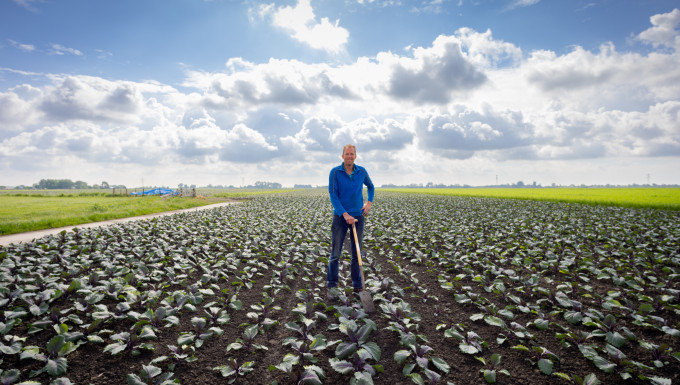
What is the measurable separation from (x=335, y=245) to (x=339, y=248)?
14cm

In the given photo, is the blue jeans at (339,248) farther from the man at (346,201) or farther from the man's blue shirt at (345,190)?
the man's blue shirt at (345,190)

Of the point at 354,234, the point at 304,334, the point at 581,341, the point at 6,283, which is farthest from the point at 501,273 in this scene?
the point at 6,283

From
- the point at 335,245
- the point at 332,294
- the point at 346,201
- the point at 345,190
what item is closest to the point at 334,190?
the point at 345,190

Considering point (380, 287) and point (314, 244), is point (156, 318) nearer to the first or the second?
point (380, 287)

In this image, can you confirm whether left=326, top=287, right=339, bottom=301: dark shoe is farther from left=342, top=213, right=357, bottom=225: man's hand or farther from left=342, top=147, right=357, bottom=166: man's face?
left=342, top=147, right=357, bottom=166: man's face

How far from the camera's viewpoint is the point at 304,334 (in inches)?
185

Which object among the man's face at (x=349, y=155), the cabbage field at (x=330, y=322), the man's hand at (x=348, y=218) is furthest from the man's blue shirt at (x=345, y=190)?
the cabbage field at (x=330, y=322)

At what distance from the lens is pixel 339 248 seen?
6.64 metres

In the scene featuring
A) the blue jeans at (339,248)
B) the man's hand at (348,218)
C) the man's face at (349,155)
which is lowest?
the blue jeans at (339,248)

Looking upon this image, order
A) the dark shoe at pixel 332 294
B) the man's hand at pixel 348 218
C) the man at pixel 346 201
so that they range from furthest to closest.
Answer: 1. the dark shoe at pixel 332 294
2. the man at pixel 346 201
3. the man's hand at pixel 348 218

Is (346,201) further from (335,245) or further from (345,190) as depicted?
(335,245)

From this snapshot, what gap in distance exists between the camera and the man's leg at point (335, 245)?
21.4 ft

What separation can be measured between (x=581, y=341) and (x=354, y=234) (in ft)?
13.1

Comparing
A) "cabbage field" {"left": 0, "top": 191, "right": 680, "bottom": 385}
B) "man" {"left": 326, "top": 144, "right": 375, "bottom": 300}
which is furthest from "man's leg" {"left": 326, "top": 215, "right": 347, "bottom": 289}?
"cabbage field" {"left": 0, "top": 191, "right": 680, "bottom": 385}
